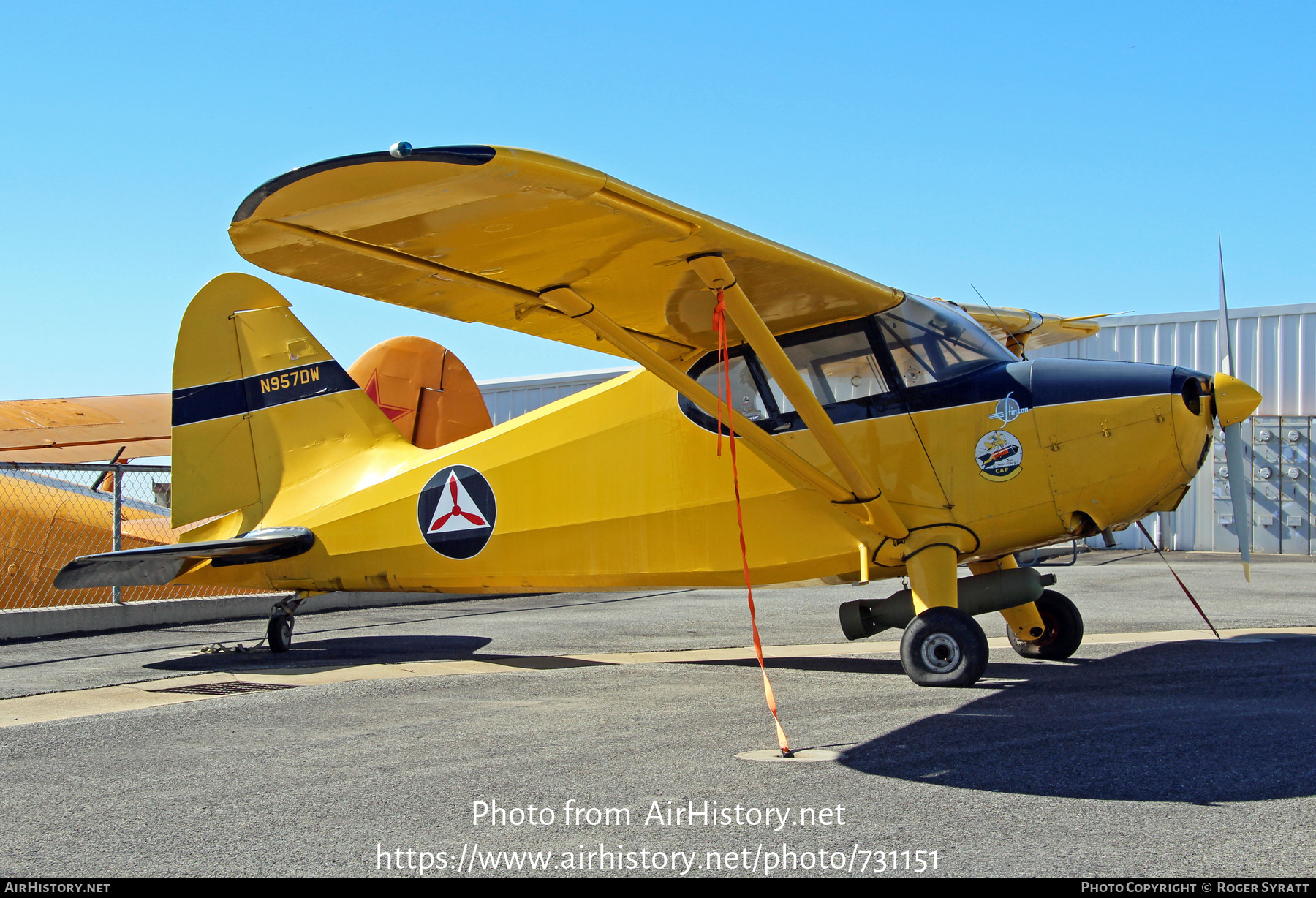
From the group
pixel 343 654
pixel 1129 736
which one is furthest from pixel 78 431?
pixel 1129 736

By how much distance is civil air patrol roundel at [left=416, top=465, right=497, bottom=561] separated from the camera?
786cm

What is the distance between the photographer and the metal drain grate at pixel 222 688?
6.83m

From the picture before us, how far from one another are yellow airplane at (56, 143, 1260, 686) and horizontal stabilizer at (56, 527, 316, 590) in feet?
0.08

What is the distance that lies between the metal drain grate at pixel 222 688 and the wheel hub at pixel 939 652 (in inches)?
171

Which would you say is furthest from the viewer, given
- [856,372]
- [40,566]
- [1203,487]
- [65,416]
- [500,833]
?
[1203,487]

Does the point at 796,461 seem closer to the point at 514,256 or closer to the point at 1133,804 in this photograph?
the point at 514,256

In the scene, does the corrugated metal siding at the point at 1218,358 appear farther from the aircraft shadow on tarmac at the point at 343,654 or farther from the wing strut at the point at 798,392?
the wing strut at the point at 798,392

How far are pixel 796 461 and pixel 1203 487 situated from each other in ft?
60.5

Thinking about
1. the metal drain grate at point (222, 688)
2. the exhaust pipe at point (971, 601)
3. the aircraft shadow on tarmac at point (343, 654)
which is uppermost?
the exhaust pipe at point (971, 601)

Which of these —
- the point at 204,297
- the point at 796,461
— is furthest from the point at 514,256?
the point at 204,297

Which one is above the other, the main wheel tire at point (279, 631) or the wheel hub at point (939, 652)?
the wheel hub at point (939, 652)

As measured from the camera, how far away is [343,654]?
892 centimetres

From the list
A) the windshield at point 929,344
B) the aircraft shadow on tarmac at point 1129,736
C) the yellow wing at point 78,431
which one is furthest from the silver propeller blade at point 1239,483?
the yellow wing at point 78,431

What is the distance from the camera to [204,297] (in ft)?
30.9
